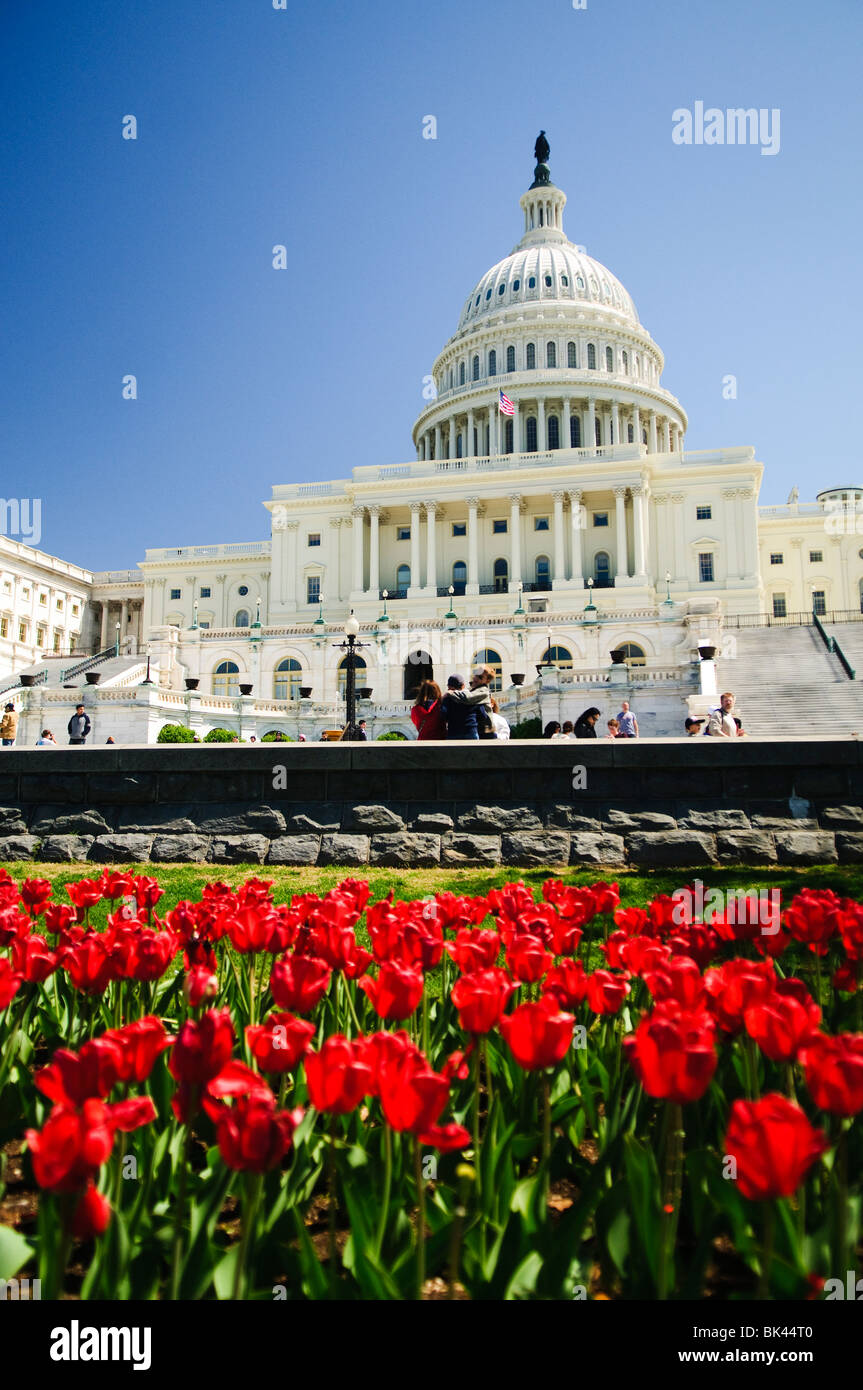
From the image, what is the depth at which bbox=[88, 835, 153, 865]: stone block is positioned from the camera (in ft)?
30.8

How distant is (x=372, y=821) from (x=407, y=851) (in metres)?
0.53


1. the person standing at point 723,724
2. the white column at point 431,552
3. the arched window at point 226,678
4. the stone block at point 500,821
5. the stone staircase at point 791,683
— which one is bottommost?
the stone block at point 500,821

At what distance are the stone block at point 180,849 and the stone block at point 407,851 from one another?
71.7 inches

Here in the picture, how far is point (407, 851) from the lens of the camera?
8.95 metres

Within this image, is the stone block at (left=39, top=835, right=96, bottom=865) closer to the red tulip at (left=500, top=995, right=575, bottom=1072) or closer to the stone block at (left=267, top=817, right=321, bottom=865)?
the stone block at (left=267, top=817, right=321, bottom=865)

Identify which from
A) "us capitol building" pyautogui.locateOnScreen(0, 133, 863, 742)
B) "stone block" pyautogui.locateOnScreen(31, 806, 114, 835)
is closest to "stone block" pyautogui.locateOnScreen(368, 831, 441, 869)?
"stone block" pyautogui.locateOnScreen(31, 806, 114, 835)

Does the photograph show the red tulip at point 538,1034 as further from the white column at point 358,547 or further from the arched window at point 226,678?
the white column at point 358,547

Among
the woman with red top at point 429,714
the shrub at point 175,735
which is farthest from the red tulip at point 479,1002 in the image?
the shrub at point 175,735

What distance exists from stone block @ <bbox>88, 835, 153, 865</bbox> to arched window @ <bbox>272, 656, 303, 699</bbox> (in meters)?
37.7

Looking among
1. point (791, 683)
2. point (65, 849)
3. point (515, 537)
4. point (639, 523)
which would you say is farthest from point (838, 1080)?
point (639, 523)

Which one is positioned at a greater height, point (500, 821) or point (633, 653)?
point (633, 653)

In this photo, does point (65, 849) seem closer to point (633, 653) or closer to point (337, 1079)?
point (337, 1079)

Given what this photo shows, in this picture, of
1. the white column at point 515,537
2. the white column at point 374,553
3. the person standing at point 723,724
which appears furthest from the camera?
the white column at point 374,553

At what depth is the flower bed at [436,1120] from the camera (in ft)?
6.47
